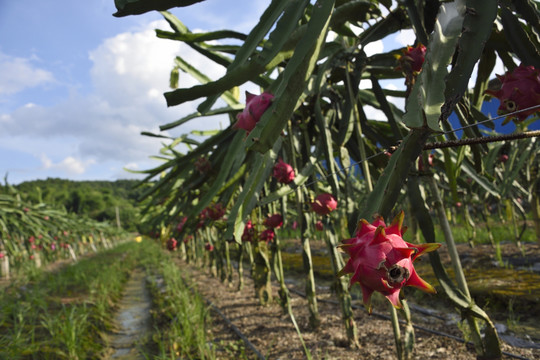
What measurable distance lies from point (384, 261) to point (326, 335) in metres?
1.92

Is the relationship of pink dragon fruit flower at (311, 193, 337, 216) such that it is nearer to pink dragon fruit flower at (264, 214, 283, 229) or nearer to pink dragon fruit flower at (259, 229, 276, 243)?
pink dragon fruit flower at (264, 214, 283, 229)

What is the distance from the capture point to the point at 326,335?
216cm

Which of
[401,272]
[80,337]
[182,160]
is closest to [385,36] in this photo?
[401,272]

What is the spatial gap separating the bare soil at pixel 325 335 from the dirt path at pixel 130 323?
2.51 ft

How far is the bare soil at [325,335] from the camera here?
173 centimetres

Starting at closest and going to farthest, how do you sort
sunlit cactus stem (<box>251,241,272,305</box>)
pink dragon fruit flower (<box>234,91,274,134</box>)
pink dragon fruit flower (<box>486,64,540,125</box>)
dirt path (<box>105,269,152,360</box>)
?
pink dragon fruit flower (<box>486,64,540,125</box>) → pink dragon fruit flower (<box>234,91,274,134</box>) → sunlit cactus stem (<box>251,241,272,305</box>) → dirt path (<box>105,269,152,360</box>)

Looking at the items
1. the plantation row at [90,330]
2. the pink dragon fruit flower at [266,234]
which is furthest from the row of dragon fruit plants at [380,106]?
the plantation row at [90,330]

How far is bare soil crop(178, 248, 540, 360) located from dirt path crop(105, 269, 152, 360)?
764mm

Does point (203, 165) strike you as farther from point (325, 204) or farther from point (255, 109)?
point (255, 109)

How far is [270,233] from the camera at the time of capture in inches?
79.6

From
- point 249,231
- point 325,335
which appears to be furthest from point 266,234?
point 325,335

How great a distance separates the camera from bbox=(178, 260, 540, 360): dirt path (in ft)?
5.63

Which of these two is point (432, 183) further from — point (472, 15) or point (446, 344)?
point (446, 344)

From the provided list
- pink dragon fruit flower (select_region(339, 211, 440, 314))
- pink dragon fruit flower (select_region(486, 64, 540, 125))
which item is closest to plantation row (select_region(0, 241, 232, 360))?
pink dragon fruit flower (select_region(339, 211, 440, 314))
